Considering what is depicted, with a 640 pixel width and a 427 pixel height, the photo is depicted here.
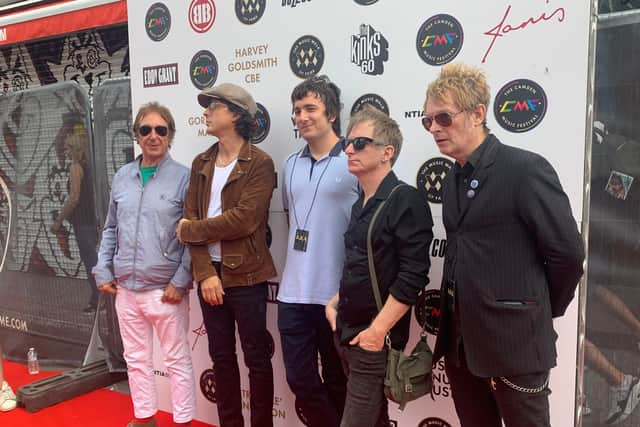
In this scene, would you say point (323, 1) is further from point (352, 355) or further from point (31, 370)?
point (31, 370)

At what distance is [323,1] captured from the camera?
2.56 metres

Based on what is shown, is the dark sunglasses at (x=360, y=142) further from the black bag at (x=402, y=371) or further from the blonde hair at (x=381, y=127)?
the black bag at (x=402, y=371)

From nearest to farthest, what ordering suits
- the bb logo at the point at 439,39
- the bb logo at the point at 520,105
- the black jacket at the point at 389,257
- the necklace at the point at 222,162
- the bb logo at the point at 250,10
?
the black jacket at the point at 389,257
the bb logo at the point at 520,105
the bb logo at the point at 439,39
the necklace at the point at 222,162
the bb logo at the point at 250,10

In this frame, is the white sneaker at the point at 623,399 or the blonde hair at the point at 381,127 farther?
the white sneaker at the point at 623,399

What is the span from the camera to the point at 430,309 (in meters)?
2.33

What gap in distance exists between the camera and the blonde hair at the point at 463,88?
5.28 ft

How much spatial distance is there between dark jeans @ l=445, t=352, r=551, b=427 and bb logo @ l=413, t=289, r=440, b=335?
52 centimetres

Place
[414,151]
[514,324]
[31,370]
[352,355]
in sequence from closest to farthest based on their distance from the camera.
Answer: [514,324], [352,355], [414,151], [31,370]

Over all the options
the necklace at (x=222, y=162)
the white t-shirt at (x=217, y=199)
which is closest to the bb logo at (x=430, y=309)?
the white t-shirt at (x=217, y=199)

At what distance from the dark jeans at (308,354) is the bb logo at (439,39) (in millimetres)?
1209

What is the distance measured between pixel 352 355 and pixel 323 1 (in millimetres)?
1707

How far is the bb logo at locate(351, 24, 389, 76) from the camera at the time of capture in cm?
238

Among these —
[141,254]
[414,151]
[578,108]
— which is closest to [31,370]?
[141,254]

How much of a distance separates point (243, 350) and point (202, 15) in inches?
75.4
